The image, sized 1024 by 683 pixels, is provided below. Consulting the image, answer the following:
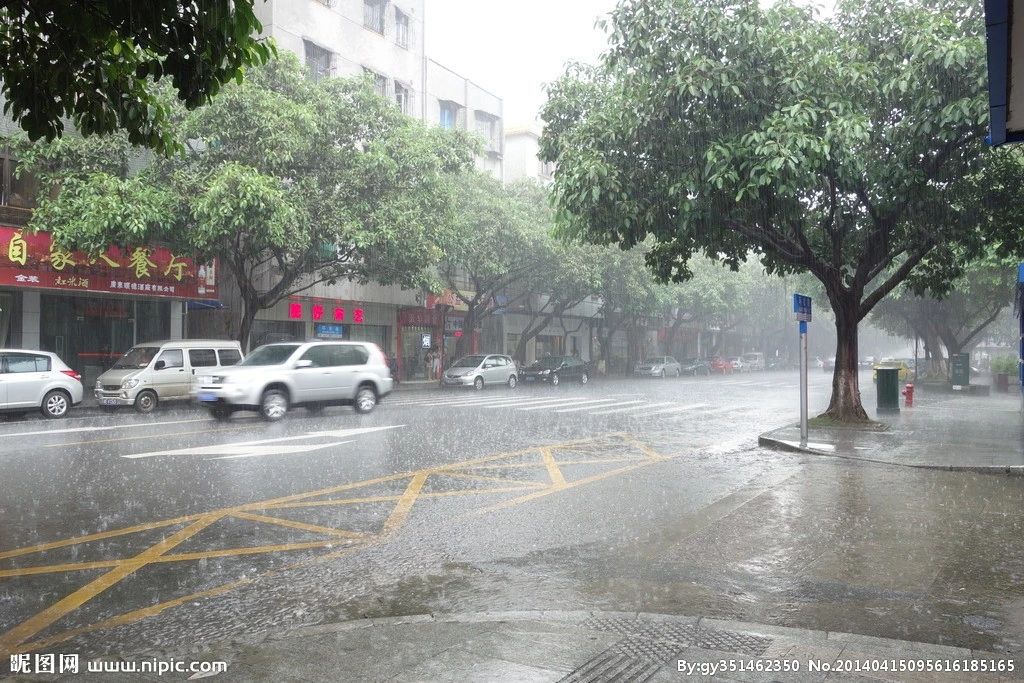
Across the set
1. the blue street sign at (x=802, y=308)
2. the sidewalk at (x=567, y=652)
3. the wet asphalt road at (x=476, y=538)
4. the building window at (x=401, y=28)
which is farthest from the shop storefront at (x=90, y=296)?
the sidewalk at (x=567, y=652)

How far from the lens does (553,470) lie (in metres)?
10.0

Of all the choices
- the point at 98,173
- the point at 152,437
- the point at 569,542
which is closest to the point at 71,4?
the point at 569,542

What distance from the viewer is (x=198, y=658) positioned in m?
3.88

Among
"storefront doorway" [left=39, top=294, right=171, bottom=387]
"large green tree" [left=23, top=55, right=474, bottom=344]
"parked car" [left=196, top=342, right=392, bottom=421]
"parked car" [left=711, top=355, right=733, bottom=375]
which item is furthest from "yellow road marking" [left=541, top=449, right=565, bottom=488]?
"parked car" [left=711, top=355, right=733, bottom=375]

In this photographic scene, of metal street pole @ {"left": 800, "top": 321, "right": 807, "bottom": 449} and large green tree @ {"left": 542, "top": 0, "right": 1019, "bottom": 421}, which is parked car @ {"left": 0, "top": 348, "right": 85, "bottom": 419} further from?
metal street pole @ {"left": 800, "top": 321, "right": 807, "bottom": 449}

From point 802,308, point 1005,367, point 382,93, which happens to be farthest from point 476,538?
point 1005,367

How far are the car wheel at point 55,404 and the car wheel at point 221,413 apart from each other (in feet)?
12.2

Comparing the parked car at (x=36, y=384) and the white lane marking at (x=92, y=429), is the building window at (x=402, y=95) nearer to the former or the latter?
the parked car at (x=36, y=384)

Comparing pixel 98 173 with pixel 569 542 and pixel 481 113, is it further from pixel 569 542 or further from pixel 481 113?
pixel 481 113

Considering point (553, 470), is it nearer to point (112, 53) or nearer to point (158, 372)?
point (112, 53)

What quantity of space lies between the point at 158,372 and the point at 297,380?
4680 mm

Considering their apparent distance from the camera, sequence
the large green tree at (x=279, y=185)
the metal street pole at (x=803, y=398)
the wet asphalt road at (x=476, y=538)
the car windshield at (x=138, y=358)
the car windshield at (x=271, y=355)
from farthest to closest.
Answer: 1. the car windshield at (x=138, y=358)
2. the large green tree at (x=279, y=185)
3. the car windshield at (x=271, y=355)
4. the metal street pole at (x=803, y=398)
5. the wet asphalt road at (x=476, y=538)

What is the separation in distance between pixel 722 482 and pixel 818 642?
5.39 meters

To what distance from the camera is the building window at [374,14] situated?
3315 centimetres
